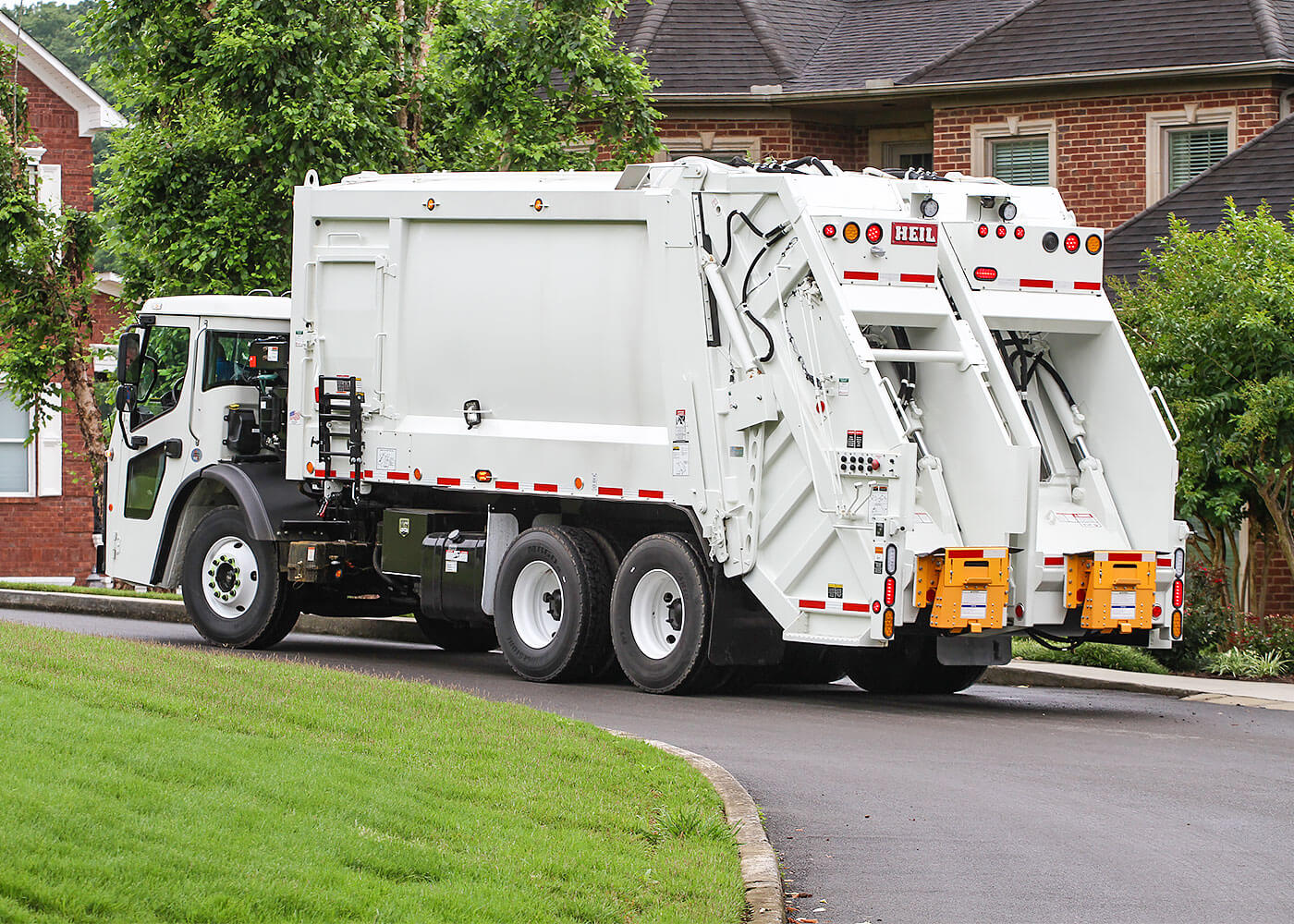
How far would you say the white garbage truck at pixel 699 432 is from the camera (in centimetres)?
1267

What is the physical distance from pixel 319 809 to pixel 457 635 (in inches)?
406

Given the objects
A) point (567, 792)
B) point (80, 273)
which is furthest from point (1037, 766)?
point (80, 273)

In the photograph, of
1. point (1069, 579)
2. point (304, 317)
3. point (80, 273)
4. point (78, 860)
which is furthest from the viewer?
point (80, 273)

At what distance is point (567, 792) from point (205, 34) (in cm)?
1324

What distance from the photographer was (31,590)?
23641 mm

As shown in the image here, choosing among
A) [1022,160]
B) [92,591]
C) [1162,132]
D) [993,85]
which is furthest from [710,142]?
[92,591]

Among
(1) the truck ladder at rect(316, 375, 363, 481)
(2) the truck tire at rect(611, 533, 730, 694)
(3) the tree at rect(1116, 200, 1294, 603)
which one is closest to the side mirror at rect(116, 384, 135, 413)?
(1) the truck ladder at rect(316, 375, 363, 481)

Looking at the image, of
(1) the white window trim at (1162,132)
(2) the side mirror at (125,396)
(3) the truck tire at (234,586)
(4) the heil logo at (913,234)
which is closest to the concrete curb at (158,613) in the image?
(3) the truck tire at (234,586)

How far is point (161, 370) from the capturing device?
17031mm

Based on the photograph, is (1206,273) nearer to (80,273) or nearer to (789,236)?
(789,236)

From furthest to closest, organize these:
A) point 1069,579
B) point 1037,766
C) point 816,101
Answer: point 816,101 < point 1069,579 < point 1037,766

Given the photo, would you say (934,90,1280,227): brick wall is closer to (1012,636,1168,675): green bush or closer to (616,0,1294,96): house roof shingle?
(616,0,1294,96): house roof shingle

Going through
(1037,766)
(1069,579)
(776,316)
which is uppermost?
(776,316)

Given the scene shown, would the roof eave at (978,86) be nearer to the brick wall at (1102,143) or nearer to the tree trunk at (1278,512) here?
the brick wall at (1102,143)
